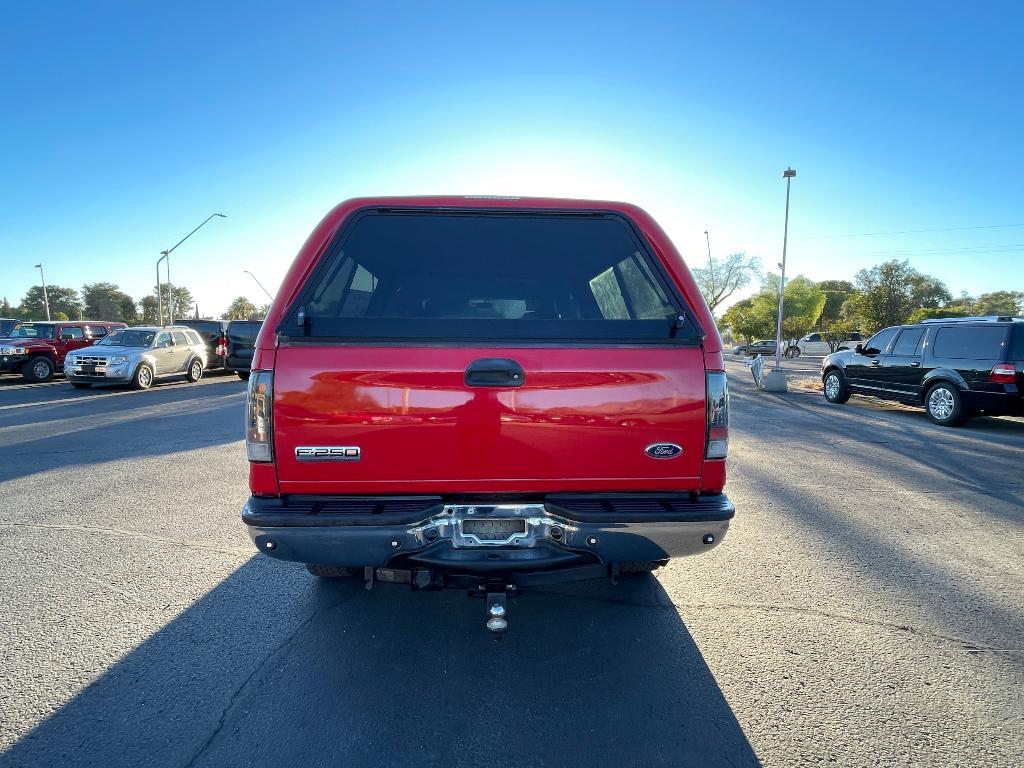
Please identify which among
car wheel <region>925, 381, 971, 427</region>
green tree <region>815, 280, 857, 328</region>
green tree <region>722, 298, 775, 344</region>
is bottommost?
car wheel <region>925, 381, 971, 427</region>

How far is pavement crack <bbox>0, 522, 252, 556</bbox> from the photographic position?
3.80 m

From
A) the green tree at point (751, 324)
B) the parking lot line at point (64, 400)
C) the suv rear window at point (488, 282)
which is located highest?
the green tree at point (751, 324)

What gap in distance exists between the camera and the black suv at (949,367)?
8258mm

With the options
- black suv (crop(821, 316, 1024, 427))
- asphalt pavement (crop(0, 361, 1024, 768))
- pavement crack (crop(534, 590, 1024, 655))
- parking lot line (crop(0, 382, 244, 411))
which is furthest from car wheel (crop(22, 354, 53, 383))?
black suv (crop(821, 316, 1024, 427))

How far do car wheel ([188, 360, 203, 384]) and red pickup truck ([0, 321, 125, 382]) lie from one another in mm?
3883

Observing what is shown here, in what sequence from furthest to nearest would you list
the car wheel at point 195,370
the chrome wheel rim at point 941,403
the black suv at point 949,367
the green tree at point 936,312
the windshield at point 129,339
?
the green tree at point 936,312
the car wheel at point 195,370
the windshield at point 129,339
the chrome wheel rim at point 941,403
the black suv at point 949,367

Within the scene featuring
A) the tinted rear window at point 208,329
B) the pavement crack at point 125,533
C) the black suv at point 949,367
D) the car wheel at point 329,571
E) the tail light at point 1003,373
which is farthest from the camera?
the tinted rear window at point 208,329

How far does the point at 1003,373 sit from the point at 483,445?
32.3 feet

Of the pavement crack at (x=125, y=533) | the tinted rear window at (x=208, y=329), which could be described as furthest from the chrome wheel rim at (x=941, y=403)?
the tinted rear window at (x=208, y=329)

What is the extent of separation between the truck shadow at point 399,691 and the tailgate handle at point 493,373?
4.46 feet

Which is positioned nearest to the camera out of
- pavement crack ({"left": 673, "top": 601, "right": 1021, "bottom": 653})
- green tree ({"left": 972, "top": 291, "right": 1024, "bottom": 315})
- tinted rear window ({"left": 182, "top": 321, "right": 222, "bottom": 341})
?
pavement crack ({"left": 673, "top": 601, "right": 1021, "bottom": 653})

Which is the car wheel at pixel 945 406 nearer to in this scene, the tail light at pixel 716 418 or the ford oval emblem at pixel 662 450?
the tail light at pixel 716 418

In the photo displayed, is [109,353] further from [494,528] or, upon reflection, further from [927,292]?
[927,292]

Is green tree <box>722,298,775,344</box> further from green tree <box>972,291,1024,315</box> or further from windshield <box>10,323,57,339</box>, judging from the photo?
windshield <box>10,323,57,339</box>
